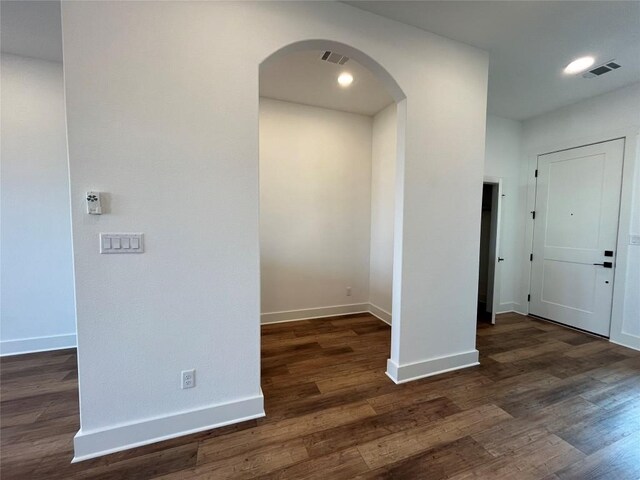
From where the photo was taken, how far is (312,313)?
12.8 ft

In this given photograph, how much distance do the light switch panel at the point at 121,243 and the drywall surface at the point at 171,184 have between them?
4 centimetres

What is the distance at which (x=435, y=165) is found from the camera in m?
2.34

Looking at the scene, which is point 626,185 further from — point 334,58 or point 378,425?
point 378,425

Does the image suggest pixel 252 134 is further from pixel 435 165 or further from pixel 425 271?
pixel 425 271

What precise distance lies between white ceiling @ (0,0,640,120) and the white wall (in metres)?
0.32

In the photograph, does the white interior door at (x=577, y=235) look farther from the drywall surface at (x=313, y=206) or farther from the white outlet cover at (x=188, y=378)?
the white outlet cover at (x=188, y=378)

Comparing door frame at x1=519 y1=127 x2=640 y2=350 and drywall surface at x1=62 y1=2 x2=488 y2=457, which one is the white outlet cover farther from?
door frame at x1=519 y1=127 x2=640 y2=350

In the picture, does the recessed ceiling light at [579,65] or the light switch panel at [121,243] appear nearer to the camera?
the light switch panel at [121,243]

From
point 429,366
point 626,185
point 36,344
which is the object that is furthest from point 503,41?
point 36,344

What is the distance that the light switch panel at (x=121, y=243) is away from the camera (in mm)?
1530

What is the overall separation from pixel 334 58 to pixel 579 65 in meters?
2.59

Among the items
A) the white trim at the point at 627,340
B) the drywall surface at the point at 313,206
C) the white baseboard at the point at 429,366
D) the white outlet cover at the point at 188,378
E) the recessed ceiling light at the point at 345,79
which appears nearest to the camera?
the white outlet cover at the point at 188,378

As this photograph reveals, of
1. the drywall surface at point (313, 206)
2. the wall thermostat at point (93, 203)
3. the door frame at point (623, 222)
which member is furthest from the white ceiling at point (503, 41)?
the wall thermostat at point (93, 203)

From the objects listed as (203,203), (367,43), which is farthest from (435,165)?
(203,203)
